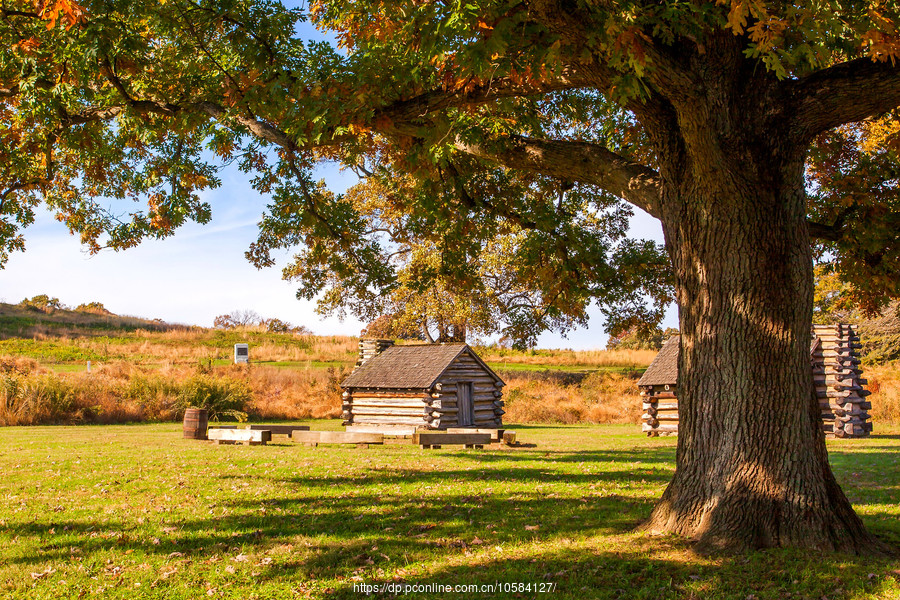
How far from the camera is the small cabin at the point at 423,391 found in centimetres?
2648

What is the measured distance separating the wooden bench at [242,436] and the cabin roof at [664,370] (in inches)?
590

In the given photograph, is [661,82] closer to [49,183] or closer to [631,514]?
[631,514]

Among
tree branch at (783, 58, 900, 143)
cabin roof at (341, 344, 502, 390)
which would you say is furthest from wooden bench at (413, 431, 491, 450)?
tree branch at (783, 58, 900, 143)

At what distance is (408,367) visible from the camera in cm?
2819

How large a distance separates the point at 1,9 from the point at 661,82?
11968 mm

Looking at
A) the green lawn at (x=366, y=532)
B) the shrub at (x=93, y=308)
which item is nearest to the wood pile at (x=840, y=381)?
the green lawn at (x=366, y=532)

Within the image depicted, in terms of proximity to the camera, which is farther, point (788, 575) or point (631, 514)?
point (631, 514)

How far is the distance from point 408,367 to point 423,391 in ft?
6.11

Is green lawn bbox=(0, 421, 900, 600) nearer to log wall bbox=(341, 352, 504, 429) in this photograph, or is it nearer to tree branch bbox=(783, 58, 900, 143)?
tree branch bbox=(783, 58, 900, 143)

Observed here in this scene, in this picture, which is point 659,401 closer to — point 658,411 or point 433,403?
point 658,411

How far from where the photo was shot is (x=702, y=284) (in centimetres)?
736

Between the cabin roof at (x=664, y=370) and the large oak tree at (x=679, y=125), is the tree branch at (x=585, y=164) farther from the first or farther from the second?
the cabin roof at (x=664, y=370)

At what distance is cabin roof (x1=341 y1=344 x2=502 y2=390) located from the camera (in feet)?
88.2

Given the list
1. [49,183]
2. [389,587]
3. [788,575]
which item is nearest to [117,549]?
[389,587]
